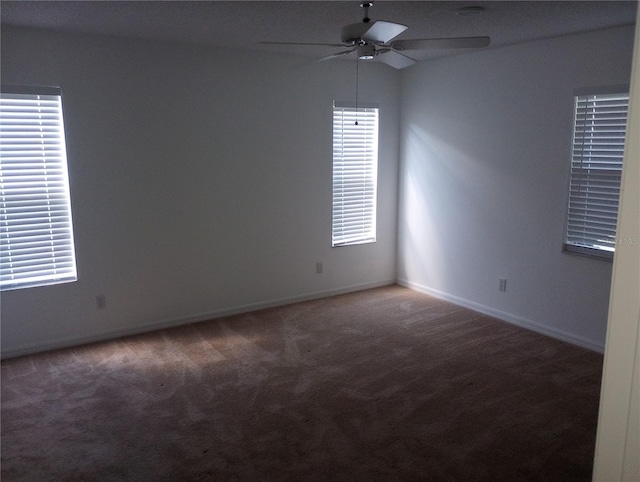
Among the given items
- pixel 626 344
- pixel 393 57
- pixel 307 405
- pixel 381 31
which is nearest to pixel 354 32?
pixel 381 31

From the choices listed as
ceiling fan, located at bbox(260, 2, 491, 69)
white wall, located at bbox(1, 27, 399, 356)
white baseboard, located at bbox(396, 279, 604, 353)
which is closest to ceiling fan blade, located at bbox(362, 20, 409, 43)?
ceiling fan, located at bbox(260, 2, 491, 69)

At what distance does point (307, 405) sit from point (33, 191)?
8.84 feet

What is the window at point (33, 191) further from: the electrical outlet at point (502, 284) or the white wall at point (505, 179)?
the electrical outlet at point (502, 284)

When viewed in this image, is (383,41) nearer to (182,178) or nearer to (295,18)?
(295,18)

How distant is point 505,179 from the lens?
4762 mm

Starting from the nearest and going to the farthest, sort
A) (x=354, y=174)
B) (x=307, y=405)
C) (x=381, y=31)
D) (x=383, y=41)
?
(x=381, y=31) → (x=383, y=41) → (x=307, y=405) → (x=354, y=174)

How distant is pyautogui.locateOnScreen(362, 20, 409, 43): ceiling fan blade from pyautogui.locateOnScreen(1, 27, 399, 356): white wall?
2.12 metres

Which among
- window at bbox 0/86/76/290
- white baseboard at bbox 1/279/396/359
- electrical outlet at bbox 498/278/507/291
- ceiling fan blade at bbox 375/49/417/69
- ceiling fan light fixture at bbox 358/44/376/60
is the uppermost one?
ceiling fan blade at bbox 375/49/417/69

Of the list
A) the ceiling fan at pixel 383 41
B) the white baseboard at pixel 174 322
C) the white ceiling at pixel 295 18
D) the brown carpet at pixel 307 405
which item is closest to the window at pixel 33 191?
the white baseboard at pixel 174 322

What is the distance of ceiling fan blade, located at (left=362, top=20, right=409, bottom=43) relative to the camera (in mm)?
2742

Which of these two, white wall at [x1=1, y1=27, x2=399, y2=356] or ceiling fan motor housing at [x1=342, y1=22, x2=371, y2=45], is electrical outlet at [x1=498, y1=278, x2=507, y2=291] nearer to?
white wall at [x1=1, y1=27, x2=399, y2=356]

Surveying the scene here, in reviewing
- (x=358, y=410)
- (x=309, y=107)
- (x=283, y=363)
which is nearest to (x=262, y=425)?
(x=358, y=410)

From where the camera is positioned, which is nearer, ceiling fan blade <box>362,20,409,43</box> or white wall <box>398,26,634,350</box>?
ceiling fan blade <box>362,20,409,43</box>

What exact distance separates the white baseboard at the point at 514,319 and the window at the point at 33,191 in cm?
360
